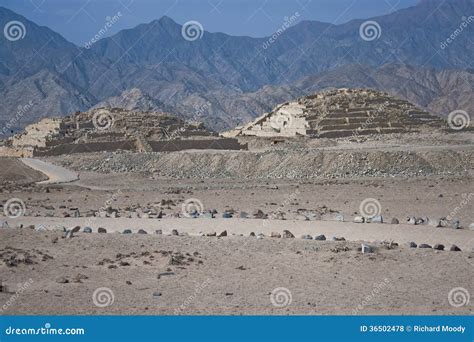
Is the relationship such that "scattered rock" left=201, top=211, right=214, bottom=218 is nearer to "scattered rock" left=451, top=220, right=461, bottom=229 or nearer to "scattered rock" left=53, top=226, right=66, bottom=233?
"scattered rock" left=53, top=226, right=66, bottom=233

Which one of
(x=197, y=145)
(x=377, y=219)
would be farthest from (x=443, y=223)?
(x=197, y=145)

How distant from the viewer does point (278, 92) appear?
136 metres

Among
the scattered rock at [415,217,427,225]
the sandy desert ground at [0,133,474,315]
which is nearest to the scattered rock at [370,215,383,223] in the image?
the sandy desert ground at [0,133,474,315]

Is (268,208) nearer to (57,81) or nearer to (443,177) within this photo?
(443,177)

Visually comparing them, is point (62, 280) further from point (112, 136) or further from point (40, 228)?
point (112, 136)

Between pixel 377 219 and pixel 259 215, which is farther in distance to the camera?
pixel 259 215

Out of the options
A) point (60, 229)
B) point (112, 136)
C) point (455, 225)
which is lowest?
point (60, 229)

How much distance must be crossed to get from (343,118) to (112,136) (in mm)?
16296

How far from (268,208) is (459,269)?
402 inches

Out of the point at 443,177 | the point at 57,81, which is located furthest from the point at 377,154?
the point at 57,81

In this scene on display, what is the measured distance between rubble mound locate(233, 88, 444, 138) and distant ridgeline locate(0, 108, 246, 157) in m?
5.79

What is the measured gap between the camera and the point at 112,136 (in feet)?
149

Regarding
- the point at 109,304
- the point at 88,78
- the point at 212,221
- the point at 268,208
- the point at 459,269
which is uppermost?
the point at 88,78

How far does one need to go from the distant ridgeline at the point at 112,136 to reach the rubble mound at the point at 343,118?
579 centimetres
